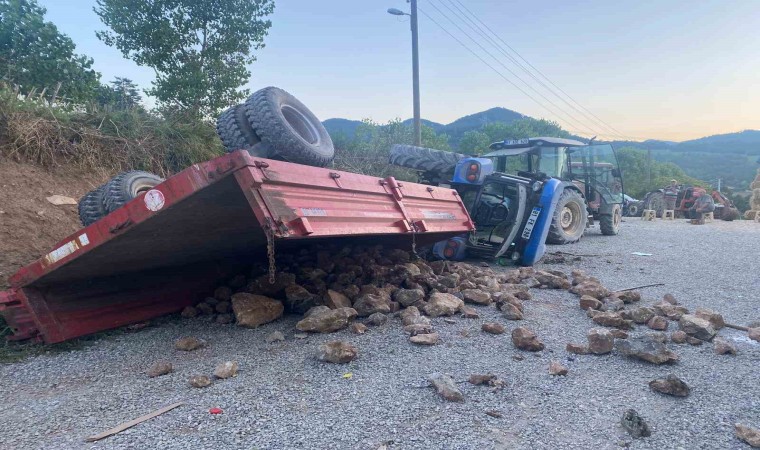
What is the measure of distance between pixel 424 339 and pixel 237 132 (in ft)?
8.45

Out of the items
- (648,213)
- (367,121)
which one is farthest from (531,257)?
(367,121)

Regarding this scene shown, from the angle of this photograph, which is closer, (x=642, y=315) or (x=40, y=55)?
(x=642, y=315)

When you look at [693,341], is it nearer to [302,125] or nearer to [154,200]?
[154,200]

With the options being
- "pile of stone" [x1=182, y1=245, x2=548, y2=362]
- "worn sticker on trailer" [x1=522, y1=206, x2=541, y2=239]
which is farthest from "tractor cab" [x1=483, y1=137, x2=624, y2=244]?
"pile of stone" [x1=182, y1=245, x2=548, y2=362]

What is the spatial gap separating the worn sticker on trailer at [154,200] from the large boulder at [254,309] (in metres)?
1.25

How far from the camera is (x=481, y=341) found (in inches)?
135

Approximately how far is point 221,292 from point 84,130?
4.60 meters

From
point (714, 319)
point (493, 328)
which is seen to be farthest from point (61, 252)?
point (714, 319)

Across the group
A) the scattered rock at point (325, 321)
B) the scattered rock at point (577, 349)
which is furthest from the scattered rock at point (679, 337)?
the scattered rock at point (325, 321)

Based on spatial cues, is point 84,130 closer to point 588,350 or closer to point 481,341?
point 481,341

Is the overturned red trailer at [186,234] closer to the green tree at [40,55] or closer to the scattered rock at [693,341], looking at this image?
the scattered rock at [693,341]

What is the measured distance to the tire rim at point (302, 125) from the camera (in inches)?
203

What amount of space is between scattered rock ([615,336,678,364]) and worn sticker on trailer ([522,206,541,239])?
3340 millimetres

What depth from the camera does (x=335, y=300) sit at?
396 centimetres
